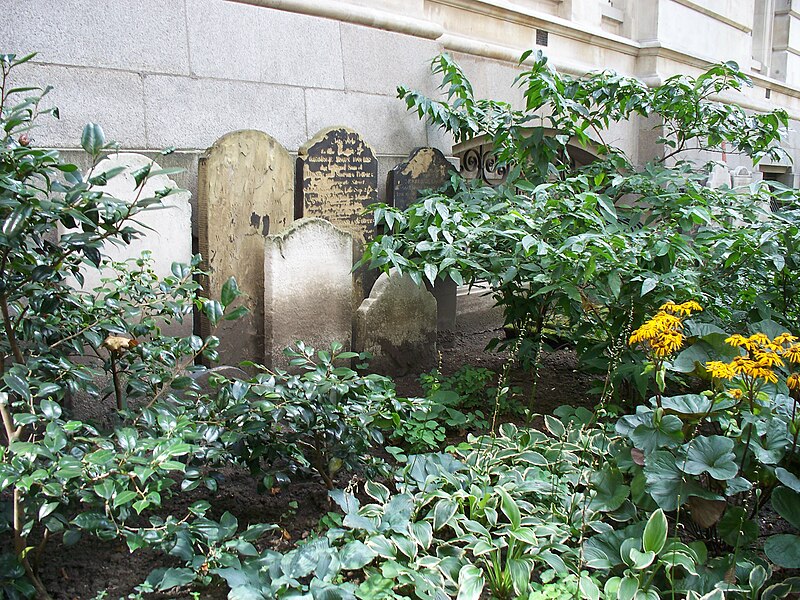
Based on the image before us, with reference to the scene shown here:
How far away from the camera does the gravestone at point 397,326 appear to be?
4.09 meters

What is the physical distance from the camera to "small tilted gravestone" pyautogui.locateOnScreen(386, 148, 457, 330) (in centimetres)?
479

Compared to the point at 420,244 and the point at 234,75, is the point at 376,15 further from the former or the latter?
the point at 420,244

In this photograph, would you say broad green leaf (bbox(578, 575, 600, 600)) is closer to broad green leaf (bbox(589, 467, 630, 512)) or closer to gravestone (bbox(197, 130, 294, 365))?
broad green leaf (bbox(589, 467, 630, 512))

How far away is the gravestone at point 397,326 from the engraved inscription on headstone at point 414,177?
32.0 inches

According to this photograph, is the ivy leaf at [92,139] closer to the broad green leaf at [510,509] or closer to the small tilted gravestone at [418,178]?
the broad green leaf at [510,509]

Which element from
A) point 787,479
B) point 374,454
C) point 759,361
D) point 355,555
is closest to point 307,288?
point 374,454

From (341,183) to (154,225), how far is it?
1.25 metres

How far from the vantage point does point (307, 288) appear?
153 inches

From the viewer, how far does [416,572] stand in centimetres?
220

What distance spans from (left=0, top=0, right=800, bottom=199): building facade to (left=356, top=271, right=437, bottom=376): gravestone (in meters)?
1.17

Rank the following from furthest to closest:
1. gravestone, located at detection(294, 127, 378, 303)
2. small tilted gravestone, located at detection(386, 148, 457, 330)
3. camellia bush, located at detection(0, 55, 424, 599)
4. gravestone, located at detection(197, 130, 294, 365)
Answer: small tilted gravestone, located at detection(386, 148, 457, 330) → gravestone, located at detection(294, 127, 378, 303) → gravestone, located at detection(197, 130, 294, 365) → camellia bush, located at detection(0, 55, 424, 599)

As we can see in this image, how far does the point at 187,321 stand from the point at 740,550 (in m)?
2.73

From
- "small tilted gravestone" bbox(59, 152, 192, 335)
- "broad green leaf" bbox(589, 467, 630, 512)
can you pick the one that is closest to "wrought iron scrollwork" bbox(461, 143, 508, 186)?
"small tilted gravestone" bbox(59, 152, 192, 335)

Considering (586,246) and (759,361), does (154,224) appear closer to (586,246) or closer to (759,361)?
(586,246)
